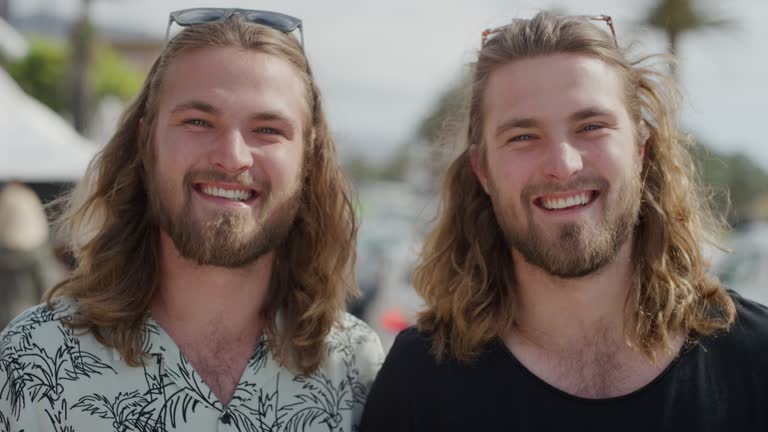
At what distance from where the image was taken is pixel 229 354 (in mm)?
2748

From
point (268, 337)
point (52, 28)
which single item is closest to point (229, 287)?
point (268, 337)

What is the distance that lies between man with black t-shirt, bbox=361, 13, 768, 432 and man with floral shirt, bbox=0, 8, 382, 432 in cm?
37

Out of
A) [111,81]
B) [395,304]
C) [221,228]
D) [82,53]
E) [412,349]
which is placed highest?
[221,228]

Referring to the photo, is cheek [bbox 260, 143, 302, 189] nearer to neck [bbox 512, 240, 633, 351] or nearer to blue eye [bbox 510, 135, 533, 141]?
blue eye [bbox 510, 135, 533, 141]

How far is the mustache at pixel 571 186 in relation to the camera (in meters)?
2.54

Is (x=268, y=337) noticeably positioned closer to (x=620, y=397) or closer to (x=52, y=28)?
(x=620, y=397)

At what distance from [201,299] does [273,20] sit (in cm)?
111

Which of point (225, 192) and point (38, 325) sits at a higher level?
point (225, 192)

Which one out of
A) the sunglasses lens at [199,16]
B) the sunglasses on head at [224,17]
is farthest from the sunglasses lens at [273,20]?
the sunglasses lens at [199,16]

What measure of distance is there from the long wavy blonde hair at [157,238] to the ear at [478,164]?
0.58m

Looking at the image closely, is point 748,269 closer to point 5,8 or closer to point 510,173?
point 510,173

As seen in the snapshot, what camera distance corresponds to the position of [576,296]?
2.65 m

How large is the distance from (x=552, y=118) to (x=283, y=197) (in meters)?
0.98

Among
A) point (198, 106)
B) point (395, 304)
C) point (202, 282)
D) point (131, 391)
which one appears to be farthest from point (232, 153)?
point (395, 304)
